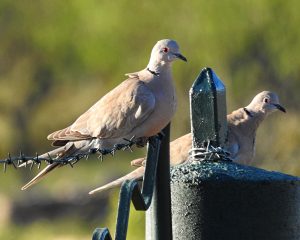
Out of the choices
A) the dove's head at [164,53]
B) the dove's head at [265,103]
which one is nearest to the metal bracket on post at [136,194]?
the dove's head at [164,53]

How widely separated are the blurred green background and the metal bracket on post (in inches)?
343

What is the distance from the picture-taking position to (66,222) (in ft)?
68.2

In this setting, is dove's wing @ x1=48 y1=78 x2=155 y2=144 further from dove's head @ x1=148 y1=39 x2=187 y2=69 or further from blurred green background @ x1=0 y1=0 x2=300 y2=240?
blurred green background @ x1=0 y1=0 x2=300 y2=240

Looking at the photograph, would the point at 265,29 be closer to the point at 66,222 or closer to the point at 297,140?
the point at 297,140

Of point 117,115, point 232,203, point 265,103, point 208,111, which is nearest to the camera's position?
point 232,203

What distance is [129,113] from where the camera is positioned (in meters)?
5.09

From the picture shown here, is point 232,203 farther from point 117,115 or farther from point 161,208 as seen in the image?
point 117,115

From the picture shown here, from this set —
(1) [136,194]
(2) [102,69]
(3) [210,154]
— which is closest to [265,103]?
(3) [210,154]

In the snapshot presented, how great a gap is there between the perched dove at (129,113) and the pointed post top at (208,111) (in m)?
2.04

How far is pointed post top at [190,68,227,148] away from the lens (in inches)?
103

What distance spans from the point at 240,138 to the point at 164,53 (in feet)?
4.41

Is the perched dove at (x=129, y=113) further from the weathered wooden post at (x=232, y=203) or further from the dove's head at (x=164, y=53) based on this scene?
the weathered wooden post at (x=232, y=203)

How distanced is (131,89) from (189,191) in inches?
101

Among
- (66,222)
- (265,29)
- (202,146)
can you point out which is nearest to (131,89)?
(202,146)
